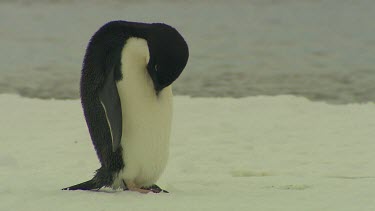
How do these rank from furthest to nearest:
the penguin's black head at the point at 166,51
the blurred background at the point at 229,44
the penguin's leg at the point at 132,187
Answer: the blurred background at the point at 229,44 < the penguin's leg at the point at 132,187 < the penguin's black head at the point at 166,51

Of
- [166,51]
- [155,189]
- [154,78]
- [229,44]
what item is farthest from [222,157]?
[229,44]

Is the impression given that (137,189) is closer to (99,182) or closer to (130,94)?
(99,182)

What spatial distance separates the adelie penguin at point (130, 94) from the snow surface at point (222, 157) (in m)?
0.15

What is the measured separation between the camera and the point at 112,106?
3781mm

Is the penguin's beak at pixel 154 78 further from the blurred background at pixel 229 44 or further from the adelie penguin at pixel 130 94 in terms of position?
the blurred background at pixel 229 44

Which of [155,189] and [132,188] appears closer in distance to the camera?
[132,188]

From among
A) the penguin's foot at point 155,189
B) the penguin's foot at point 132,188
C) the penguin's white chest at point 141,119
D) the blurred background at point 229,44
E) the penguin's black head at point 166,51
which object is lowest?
the penguin's foot at point 132,188

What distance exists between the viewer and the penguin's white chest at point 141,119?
3814 mm

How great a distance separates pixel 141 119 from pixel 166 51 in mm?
330

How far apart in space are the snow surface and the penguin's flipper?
271 mm

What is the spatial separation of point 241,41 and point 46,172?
45.7ft

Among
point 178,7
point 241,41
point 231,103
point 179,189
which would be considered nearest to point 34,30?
point 241,41

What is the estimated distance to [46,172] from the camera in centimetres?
514

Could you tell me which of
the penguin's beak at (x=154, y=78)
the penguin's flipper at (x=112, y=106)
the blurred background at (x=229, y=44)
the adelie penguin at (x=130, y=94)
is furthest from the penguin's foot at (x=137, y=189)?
the blurred background at (x=229, y=44)
